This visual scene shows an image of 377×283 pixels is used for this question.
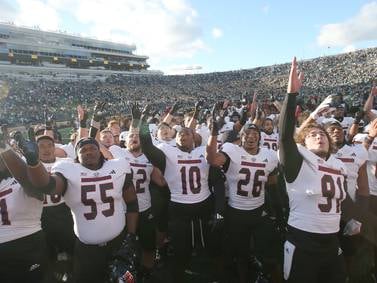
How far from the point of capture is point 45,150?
14.2 feet

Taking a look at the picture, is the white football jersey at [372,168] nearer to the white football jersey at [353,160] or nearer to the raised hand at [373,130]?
the raised hand at [373,130]

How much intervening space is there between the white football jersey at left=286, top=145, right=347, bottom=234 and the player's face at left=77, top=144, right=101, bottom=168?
1.73 m

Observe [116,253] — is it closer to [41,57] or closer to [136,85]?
[136,85]

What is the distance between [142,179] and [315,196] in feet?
7.59

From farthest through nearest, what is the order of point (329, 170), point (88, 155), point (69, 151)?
point (69, 151)
point (88, 155)
point (329, 170)

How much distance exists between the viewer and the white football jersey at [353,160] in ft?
13.3

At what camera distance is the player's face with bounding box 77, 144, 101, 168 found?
345 cm

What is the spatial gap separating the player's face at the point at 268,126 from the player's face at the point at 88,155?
170 inches

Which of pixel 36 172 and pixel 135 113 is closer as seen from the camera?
pixel 36 172

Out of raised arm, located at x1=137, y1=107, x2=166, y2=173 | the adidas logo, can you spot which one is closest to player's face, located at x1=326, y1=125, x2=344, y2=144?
raised arm, located at x1=137, y1=107, x2=166, y2=173

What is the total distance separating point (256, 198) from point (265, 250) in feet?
1.99

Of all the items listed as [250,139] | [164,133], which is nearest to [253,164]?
[250,139]

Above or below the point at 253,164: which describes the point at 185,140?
above

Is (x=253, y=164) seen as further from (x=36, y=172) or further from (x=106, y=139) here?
(x=36, y=172)
